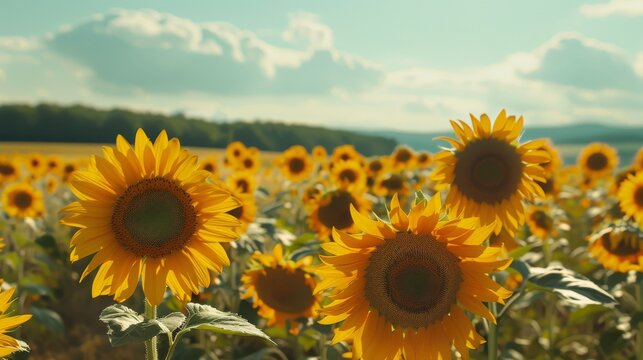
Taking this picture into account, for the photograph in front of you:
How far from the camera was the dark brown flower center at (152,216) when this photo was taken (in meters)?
2.58

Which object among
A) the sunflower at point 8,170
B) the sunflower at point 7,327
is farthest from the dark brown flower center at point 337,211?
the sunflower at point 8,170

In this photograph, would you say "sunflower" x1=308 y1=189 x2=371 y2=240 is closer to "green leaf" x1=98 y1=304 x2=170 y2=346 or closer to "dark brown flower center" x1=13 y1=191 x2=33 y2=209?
"green leaf" x1=98 y1=304 x2=170 y2=346

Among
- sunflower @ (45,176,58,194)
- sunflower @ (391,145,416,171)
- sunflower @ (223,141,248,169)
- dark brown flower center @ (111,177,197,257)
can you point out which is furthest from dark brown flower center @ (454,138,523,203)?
sunflower @ (45,176,58,194)

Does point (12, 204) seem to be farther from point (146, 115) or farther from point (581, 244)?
point (146, 115)

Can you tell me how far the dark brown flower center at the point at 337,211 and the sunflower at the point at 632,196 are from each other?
7.61 feet

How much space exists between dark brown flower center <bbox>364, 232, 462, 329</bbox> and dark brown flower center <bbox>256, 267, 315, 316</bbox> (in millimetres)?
1427

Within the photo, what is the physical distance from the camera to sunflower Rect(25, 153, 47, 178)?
1225 cm

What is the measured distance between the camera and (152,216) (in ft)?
8.44

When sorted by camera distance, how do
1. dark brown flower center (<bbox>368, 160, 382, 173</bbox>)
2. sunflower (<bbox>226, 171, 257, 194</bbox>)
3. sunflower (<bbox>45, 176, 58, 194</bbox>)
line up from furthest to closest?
sunflower (<bbox>45, 176, 58, 194</bbox>) → dark brown flower center (<bbox>368, 160, 382, 173</bbox>) → sunflower (<bbox>226, 171, 257, 194</bbox>)

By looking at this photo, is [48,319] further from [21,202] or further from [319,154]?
[319,154]

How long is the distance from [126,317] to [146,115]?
157ft

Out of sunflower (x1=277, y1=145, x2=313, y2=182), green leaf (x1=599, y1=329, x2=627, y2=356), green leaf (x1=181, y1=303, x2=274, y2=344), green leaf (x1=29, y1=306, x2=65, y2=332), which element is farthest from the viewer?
sunflower (x1=277, y1=145, x2=313, y2=182)

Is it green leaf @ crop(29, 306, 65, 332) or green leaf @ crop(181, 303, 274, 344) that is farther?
green leaf @ crop(29, 306, 65, 332)

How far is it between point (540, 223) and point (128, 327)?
212 inches
